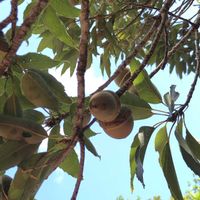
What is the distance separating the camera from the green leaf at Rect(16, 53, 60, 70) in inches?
62.0

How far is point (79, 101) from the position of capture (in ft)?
4.11

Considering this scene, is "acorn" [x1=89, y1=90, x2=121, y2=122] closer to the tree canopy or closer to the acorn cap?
the tree canopy

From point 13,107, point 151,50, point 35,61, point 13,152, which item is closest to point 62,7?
point 35,61

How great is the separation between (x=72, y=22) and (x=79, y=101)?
1299mm

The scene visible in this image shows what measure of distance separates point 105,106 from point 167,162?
382 mm

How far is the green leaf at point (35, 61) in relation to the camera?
1.58 metres

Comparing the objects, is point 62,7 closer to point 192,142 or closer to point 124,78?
point 124,78

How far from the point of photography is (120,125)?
147 cm

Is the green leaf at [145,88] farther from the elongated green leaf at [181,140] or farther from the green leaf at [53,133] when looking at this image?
the green leaf at [53,133]

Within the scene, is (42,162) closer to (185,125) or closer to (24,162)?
(24,162)

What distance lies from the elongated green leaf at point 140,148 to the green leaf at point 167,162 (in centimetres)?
9

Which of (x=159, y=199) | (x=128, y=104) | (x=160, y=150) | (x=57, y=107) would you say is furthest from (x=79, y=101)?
(x=159, y=199)

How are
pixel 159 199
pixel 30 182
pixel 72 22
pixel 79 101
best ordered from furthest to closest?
1. pixel 159 199
2. pixel 72 22
3. pixel 30 182
4. pixel 79 101

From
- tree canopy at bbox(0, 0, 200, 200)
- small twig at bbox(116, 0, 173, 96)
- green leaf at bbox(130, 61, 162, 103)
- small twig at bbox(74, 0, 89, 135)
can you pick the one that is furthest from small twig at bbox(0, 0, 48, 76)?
green leaf at bbox(130, 61, 162, 103)
